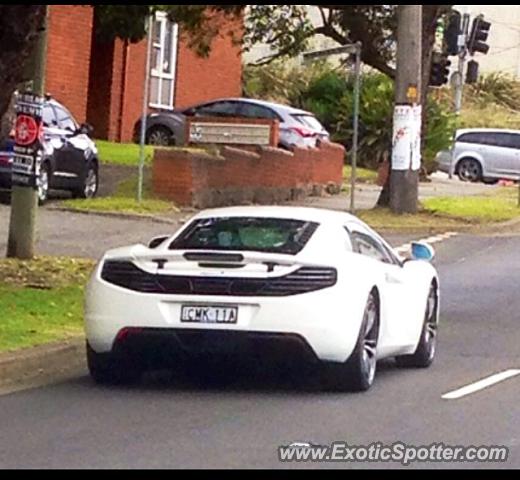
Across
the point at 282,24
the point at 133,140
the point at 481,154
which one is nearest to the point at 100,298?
the point at 282,24

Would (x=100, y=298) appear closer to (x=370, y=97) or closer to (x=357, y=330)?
(x=357, y=330)

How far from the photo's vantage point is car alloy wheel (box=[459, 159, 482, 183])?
4700 centimetres

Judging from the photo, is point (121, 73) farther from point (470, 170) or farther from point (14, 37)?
point (14, 37)

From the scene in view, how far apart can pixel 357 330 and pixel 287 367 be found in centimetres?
141

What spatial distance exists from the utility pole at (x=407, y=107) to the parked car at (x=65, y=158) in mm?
4952

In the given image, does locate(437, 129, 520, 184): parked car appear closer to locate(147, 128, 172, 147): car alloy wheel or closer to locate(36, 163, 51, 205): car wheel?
locate(147, 128, 172, 147): car alloy wheel

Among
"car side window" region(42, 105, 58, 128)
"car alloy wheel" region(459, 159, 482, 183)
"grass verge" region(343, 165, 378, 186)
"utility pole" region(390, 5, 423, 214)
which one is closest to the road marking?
"car side window" region(42, 105, 58, 128)

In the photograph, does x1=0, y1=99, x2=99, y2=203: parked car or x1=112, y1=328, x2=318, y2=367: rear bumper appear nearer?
x1=112, y1=328, x2=318, y2=367: rear bumper

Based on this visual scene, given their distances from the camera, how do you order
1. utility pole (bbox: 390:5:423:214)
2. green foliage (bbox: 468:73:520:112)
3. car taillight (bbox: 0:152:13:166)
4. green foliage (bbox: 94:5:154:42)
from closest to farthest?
green foliage (bbox: 94:5:154:42) → car taillight (bbox: 0:152:13:166) → utility pole (bbox: 390:5:423:214) → green foliage (bbox: 468:73:520:112)

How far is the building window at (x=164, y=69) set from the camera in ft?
137

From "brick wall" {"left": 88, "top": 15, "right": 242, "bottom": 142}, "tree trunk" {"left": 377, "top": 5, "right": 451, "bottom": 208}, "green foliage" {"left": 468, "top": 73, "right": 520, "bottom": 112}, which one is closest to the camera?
"tree trunk" {"left": 377, "top": 5, "right": 451, "bottom": 208}

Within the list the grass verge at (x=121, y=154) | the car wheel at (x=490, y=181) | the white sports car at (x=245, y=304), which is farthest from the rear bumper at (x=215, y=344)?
the car wheel at (x=490, y=181)

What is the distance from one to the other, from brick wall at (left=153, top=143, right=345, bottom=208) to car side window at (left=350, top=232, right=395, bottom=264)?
14.1 metres

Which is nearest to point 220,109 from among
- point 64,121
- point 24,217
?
point 64,121
